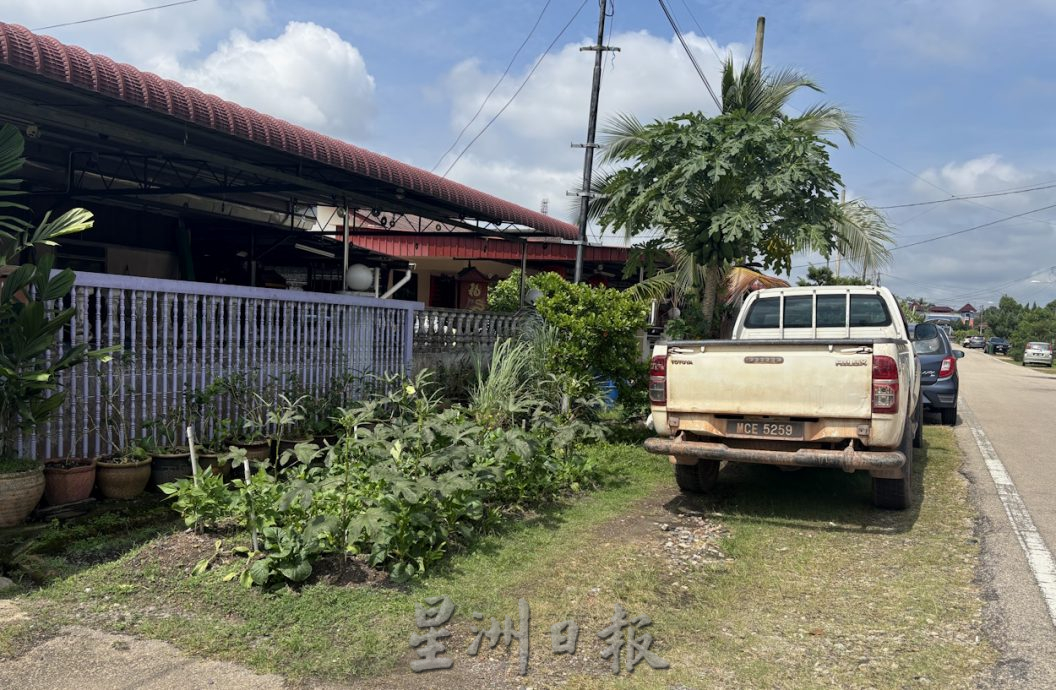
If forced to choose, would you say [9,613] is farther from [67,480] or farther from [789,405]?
[789,405]

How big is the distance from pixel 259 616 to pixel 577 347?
5.52 meters

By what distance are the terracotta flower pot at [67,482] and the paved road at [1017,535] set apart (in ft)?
18.5

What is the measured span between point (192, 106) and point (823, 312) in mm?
6655

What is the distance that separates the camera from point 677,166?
31.7ft

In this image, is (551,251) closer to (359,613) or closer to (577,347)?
(577,347)

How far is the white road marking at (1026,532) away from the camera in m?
4.80

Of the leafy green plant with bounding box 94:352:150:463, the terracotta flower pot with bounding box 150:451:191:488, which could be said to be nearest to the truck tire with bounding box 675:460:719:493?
the terracotta flower pot with bounding box 150:451:191:488

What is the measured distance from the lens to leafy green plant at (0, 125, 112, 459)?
505 cm

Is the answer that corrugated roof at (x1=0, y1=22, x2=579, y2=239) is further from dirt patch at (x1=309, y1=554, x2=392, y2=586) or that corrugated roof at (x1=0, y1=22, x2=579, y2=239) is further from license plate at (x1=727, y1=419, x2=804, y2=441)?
license plate at (x1=727, y1=419, x2=804, y2=441)

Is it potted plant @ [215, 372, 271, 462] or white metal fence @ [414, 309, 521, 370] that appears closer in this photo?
potted plant @ [215, 372, 271, 462]

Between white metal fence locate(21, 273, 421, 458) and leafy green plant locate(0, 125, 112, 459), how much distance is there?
1.52 feet

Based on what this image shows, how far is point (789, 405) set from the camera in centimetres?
593

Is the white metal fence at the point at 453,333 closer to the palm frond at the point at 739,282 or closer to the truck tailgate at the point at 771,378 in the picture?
the truck tailgate at the point at 771,378

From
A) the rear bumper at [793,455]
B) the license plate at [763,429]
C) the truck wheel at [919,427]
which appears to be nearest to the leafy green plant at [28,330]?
the rear bumper at [793,455]
